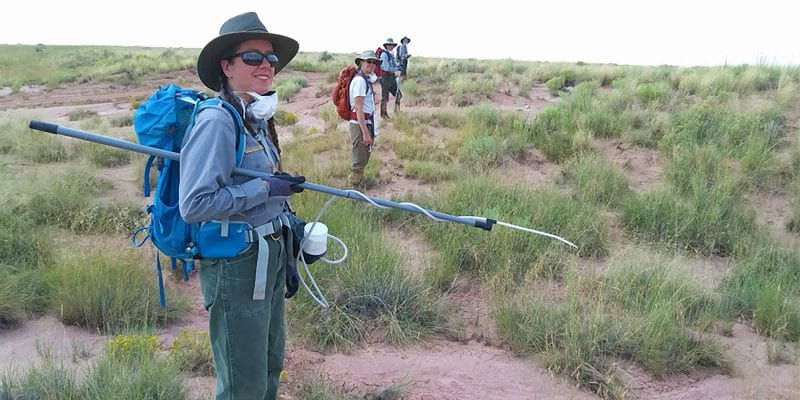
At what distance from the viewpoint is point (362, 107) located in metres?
7.15

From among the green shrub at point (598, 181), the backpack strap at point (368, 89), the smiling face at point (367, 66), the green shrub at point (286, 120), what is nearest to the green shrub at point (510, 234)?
the green shrub at point (598, 181)

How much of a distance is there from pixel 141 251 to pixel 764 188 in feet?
26.4

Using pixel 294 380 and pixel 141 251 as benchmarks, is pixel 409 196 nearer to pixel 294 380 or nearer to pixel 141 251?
pixel 141 251

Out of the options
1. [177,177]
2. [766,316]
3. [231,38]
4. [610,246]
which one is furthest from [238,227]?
[610,246]

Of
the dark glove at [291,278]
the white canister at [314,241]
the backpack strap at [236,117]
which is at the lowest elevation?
the dark glove at [291,278]

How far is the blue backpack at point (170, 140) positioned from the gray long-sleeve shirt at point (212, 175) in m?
0.08

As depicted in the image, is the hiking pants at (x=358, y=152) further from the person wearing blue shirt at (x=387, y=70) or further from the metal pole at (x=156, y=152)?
the person wearing blue shirt at (x=387, y=70)

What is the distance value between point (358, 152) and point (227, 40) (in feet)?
17.9

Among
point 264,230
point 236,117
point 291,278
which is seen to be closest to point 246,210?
point 264,230

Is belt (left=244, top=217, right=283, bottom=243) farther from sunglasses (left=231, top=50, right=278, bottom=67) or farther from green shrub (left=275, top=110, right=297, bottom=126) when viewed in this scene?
green shrub (left=275, top=110, right=297, bottom=126)

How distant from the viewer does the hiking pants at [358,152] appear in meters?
7.52

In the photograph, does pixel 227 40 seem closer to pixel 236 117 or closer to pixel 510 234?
pixel 236 117

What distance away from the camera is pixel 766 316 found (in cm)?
433

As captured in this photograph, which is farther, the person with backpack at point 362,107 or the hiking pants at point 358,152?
the hiking pants at point 358,152
